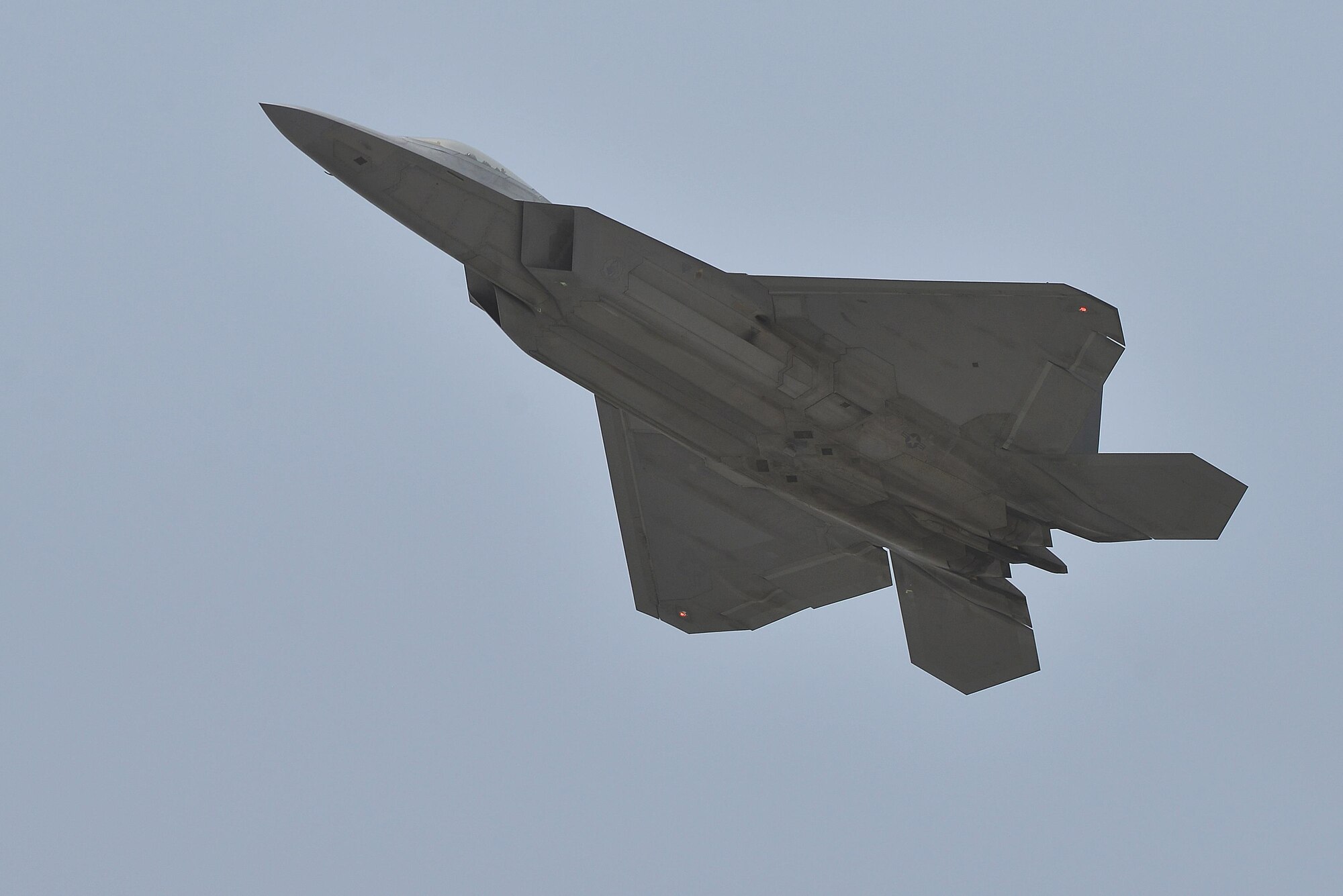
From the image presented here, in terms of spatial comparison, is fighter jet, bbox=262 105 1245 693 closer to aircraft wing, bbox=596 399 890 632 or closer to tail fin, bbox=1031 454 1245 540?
tail fin, bbox=1031 454 1245 540

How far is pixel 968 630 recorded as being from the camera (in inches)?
1022

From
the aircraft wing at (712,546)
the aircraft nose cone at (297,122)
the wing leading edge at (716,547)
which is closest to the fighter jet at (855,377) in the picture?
the aircraft nose cone at (297,122)

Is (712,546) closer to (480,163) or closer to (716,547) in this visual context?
(716,547)

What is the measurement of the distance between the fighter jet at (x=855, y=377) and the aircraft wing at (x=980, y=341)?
0.03m

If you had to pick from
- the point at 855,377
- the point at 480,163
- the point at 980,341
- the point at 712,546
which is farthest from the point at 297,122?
the point at 712,546

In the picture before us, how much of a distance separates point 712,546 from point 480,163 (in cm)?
965

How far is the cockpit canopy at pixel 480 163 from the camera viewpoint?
21406 mm

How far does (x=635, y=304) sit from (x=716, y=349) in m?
1.47

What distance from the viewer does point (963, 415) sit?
2305 centimetres

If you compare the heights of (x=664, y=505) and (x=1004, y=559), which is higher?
(x=664, y=505)

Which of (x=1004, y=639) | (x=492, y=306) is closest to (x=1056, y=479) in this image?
(x=1004, y=639)

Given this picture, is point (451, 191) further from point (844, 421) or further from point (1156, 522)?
point (1156, 522)

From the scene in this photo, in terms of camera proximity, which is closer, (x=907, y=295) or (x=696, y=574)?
(x=907, y=295)

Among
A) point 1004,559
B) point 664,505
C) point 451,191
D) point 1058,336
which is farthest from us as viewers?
point 664,505
